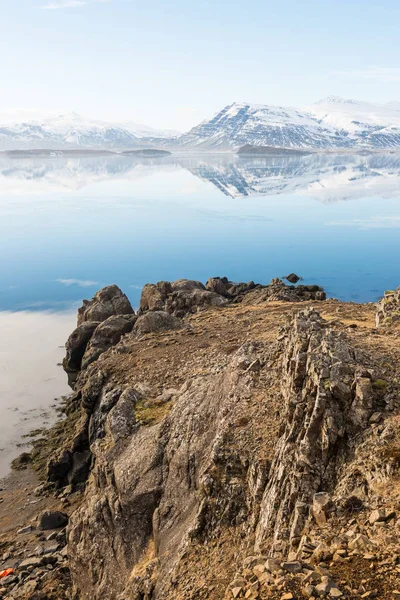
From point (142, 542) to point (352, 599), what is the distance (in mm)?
13155

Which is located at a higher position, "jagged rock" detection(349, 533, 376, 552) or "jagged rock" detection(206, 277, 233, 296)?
"jagged rock" detection(349, 533, 376, 552)

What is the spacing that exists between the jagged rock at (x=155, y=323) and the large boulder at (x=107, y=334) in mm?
6048

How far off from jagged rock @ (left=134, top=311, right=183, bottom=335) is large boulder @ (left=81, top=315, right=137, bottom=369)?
605cm

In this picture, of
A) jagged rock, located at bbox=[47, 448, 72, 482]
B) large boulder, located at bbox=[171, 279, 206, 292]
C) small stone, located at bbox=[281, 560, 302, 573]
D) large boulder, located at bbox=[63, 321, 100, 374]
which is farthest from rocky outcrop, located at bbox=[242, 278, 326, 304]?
small stone, located at bbox=[281, 560, 302, 573]

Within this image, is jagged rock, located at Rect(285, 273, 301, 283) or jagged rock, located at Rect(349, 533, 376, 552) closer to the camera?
jagged rock, located at Rect(349, 533, 376, 552)

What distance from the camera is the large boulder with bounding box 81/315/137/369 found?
5275 cm

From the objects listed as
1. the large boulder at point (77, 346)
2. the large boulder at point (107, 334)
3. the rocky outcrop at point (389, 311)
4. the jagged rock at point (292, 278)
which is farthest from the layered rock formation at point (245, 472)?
the jagged rock at point (292, 278)

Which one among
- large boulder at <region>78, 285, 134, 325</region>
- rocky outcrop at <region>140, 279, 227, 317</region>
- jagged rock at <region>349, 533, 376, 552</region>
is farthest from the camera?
large boulder at <region>78, 285, 134, 325</region>

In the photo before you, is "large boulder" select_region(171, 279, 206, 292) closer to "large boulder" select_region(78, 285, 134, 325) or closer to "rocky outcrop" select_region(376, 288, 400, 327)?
"large boulder" select_region(78, 285, 134, 325)

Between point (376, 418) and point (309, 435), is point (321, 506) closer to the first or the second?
point (309, 435)

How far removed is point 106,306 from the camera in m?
63.7

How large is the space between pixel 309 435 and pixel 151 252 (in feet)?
327

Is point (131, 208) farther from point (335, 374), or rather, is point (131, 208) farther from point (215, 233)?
point (335, 374)

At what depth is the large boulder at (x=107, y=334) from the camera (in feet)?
173
